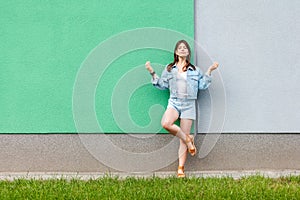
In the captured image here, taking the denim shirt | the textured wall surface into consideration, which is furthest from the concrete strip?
the denim shirt

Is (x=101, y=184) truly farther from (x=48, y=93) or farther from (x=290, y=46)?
(x=290, y=46)

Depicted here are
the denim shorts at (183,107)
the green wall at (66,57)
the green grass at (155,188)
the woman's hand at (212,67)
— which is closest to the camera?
the green grass at (155,188)

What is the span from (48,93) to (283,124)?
2.82 metres

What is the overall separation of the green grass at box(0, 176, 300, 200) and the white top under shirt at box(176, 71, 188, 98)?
96 cm

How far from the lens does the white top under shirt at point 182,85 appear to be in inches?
240

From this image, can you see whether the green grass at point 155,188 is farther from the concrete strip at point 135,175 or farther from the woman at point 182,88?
the woman at point 182,88

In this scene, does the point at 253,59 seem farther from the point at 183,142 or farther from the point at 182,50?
the point at 183,142

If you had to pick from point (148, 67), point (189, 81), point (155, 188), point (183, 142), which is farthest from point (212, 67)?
point (155, 188)

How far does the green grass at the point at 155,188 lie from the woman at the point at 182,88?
496 millimetres

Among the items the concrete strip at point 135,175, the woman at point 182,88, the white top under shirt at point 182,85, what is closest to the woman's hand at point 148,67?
the woman at point 182,88

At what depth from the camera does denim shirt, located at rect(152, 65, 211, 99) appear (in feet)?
20.0

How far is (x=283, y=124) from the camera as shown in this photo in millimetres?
6363

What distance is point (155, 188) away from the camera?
5.49 metres

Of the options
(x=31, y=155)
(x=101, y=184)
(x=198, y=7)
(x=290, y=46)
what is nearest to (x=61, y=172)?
(x=31, y=155)
